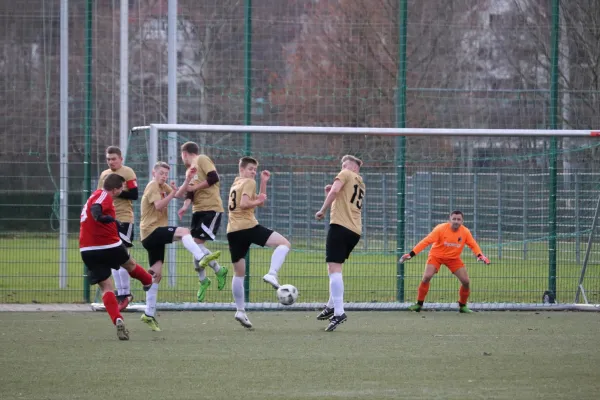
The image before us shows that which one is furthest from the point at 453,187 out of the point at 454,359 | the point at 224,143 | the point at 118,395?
the point at 118,395

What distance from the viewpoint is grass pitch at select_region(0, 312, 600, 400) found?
7.39 meters

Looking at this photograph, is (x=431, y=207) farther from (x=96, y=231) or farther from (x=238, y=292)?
(x=96, y=231)

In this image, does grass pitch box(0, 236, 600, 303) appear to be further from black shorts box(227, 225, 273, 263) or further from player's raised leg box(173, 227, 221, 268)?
black shorts box(227, 225, 273, 263)

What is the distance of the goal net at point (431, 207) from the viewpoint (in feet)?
47.1

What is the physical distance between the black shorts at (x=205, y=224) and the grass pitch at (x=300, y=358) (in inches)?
40.9

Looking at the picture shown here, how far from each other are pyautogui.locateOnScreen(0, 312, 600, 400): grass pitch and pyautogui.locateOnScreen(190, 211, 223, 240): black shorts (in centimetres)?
104

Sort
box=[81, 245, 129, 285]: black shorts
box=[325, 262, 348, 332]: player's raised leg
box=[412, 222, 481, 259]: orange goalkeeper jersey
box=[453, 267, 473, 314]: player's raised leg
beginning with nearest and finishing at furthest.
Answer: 1. box=[81, 245, 129, 285]: black shorts
2. box=[325, 262, 348, 332]: player's raised leg
3. box=[453, 267, 473, 314]: player's raised leg
4. box=[412, 222, 481, 259]: orange goalkeeper jersey

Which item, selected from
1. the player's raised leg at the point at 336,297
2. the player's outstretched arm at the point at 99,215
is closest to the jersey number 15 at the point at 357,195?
the player's raised leg at the point at 336,297

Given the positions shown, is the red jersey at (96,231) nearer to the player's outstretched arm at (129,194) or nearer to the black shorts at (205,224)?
the black shorts at (205,224)

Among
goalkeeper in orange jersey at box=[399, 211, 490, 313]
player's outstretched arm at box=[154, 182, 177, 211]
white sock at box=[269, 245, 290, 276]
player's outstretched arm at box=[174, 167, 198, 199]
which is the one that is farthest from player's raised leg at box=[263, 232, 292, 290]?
goalkeeper in orange jersey at box=[399, 211, 490, 313]

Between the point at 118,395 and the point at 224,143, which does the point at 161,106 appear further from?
the point at 118,395

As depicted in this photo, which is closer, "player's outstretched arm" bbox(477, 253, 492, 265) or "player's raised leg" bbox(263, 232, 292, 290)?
"player's raised leg" bbox(263, 232, 292, 290)

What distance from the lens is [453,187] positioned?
52.9ft

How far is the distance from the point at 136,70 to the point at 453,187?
592cm
